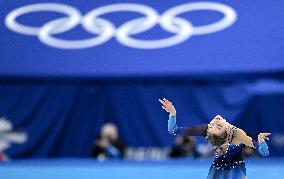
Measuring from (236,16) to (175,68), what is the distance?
160 cm

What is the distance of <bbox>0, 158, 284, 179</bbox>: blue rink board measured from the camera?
243 inches

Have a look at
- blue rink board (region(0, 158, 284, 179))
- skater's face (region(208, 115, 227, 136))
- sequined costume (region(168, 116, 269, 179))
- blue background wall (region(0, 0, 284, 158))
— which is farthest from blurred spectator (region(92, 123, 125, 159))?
skater's face (region(208, 115, 227, 136))

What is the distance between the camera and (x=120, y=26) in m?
10.9

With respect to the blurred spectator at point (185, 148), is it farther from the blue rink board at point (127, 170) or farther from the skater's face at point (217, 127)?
the skater's face at point (217, 127)

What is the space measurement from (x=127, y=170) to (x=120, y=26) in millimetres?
4806

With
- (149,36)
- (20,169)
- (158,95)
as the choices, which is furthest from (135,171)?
(149,36)

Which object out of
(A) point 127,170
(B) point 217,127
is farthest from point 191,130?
(A) point 127,170

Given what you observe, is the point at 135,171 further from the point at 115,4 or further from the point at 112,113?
the point at 115,4

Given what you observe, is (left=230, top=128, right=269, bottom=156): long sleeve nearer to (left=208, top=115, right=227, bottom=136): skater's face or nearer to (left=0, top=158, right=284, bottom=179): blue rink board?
(left=208, top=115, right=227, bottom=136): skater's face

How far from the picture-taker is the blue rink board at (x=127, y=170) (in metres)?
6.17

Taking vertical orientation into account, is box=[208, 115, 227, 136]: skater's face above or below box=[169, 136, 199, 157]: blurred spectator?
below

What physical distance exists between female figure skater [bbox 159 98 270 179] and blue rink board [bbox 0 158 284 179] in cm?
216

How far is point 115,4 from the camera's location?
437 inches

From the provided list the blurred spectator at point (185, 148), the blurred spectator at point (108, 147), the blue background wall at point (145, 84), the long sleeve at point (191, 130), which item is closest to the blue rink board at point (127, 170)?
the blurred spectator at point (108, 147)
